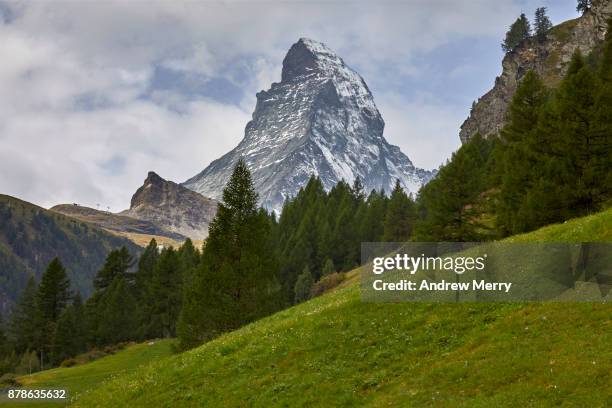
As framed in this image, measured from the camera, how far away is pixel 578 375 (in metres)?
15.1

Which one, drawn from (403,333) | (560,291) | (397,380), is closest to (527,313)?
(560,291)

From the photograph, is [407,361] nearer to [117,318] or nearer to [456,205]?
[456,205]

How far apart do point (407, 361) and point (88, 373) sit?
42.3 metres

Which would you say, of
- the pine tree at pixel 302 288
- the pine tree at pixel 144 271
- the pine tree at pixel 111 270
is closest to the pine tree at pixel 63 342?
the pine tree at pixel 111 270

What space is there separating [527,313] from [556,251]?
4.87 meters

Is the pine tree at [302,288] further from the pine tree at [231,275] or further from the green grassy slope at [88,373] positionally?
the pine tree at [231,275]

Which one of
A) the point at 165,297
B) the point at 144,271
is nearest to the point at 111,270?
the point at 144,271

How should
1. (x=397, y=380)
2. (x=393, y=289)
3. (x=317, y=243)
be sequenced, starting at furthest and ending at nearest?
1. (x=317, y=243)
2. (x=393, y=289)
3. (x=397, y=380)

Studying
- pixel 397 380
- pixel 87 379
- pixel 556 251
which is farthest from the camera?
pixel 87 379

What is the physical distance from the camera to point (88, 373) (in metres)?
52.2

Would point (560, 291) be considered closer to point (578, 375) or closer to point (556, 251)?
point (556, 251)

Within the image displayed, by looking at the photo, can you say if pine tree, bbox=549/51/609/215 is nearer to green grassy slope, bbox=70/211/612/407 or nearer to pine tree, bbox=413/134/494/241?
green grassy slope, bbox=70/211/612/407

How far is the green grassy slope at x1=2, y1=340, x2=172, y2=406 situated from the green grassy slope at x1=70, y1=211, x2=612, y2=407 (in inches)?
547

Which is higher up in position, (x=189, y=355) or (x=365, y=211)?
(x=365, y=211)
